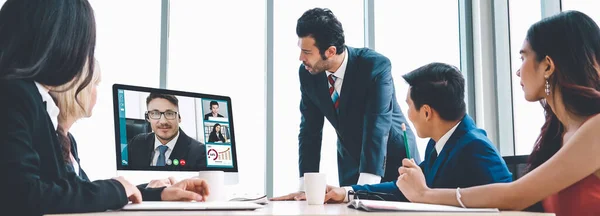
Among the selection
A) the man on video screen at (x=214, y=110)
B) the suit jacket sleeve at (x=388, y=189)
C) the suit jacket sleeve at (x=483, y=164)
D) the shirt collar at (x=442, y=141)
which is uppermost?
the man on video screen at (x=214, y=110)

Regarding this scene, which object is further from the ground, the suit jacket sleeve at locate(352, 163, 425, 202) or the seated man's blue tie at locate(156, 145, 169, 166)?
the seated man's blue tie at locate(156, 145, 169, 166)

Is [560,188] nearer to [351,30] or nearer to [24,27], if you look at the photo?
[24,27]

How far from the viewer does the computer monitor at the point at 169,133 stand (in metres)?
1.97

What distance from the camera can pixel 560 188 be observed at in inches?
53.5

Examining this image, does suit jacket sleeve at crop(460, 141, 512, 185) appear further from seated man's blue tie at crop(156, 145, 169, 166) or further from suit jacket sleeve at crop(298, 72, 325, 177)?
suit jacket sleeve at crop(298, 72, 325, 177)

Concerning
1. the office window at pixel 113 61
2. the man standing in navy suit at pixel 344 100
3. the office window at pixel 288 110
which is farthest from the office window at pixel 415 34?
the office window at pixel 113 61

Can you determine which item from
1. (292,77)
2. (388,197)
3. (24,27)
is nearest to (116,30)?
(292,77)

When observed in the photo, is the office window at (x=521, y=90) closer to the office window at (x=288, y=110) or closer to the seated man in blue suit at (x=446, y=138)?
the office window at (x=288, y=110)

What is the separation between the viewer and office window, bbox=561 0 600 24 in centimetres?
321

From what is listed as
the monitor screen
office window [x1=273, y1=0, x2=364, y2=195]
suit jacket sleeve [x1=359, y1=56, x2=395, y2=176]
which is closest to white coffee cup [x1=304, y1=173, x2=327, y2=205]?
the monitor screen

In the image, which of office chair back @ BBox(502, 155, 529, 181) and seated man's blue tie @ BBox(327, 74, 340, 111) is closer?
office chair back @ BBox(502, 155, 529, 181)

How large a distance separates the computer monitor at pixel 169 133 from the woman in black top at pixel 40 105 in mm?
623

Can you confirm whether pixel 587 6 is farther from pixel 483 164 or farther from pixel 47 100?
pixel 47 100

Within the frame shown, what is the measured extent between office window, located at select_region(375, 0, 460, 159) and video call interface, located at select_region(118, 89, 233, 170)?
7.15 ft
